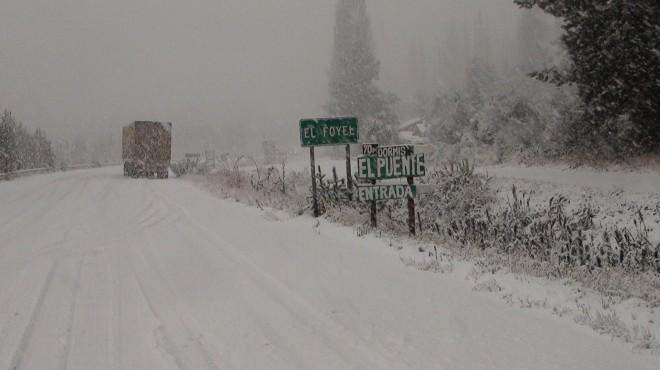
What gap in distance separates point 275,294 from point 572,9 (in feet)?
36.2

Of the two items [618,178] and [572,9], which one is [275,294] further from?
[572,9]

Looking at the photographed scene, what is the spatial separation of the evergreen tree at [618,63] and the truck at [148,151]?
19.3m

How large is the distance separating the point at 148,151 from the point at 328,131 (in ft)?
60.0

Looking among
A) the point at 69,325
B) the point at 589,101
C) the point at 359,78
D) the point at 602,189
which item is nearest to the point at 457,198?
the point at 602,189

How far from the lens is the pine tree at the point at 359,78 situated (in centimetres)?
3470

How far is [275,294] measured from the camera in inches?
180

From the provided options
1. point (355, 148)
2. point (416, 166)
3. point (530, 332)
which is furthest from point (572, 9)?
point (355, 148)

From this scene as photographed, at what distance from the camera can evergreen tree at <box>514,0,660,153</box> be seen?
10.5 metres

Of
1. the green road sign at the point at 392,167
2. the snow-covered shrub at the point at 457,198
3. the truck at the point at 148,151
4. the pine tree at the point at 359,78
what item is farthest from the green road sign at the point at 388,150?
the pine tree at the point at 359,78

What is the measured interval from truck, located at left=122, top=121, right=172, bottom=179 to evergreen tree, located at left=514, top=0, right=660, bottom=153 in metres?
19.3

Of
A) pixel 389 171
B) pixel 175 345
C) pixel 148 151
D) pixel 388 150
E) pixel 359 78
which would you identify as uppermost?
pixel 359 78

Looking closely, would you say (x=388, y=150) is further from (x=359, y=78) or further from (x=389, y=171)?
(x=359, y=78)

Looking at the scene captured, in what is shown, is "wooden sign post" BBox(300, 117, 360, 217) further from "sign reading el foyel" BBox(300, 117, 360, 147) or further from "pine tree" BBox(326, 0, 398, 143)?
"pine tree" BBox(326, 0, 398, 143)

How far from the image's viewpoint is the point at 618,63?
11008 millimetres
